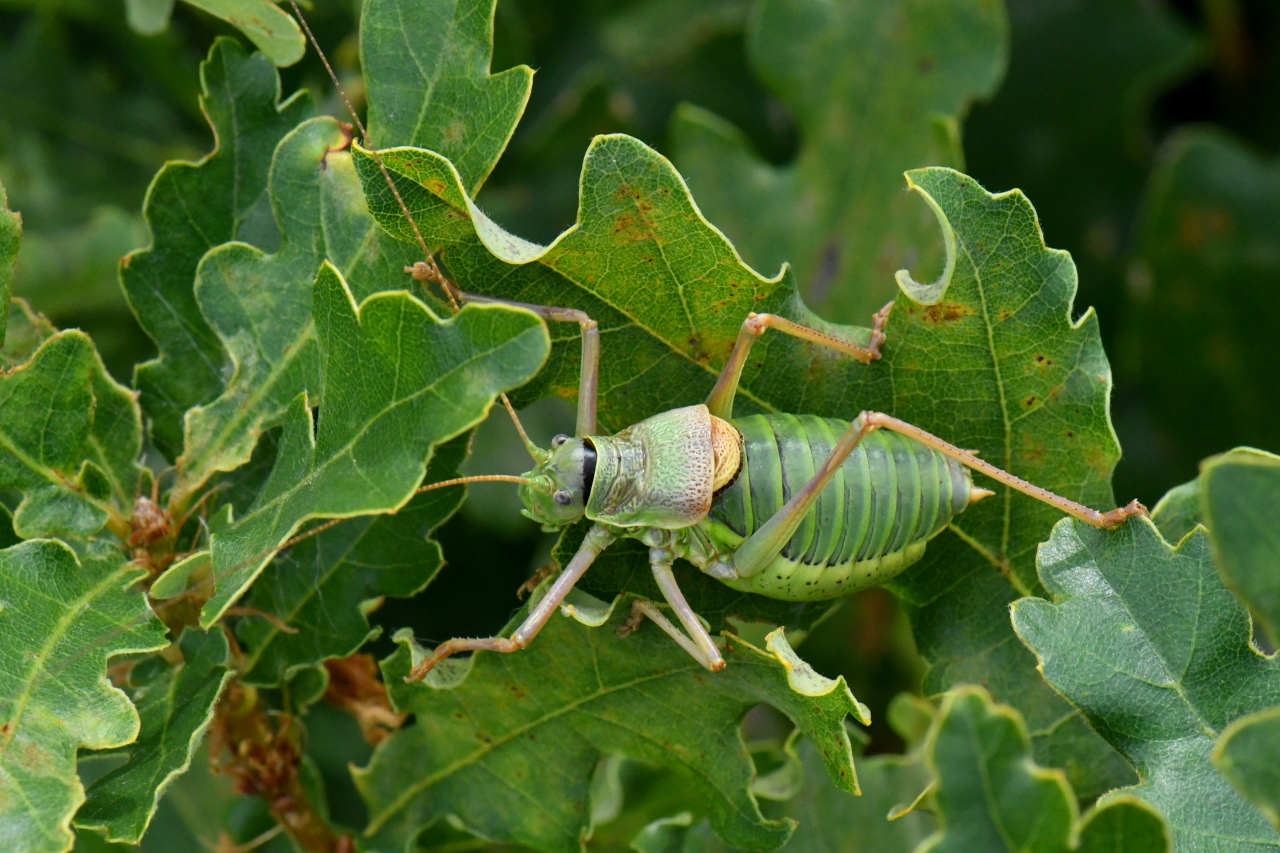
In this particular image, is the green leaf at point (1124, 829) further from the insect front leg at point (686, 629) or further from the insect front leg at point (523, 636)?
the insect front leg at point (523, 636)

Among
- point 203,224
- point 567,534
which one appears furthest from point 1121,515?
point 203,224

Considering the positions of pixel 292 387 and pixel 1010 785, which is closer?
pixel 1010 785

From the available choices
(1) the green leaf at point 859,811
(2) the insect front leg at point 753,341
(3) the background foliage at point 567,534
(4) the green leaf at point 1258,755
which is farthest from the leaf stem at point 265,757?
(4) the green leaf at point 1258,755

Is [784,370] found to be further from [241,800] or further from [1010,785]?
[241,800]

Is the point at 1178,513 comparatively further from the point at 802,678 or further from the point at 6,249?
the point at 6,249

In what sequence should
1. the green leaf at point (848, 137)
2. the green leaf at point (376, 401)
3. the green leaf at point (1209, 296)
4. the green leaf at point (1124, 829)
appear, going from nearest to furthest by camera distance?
the green leaf at point (1124, 829), the green leaf at point (376, 401), the green leaf at point (848, 137), the green leaf at point (1209, 296)

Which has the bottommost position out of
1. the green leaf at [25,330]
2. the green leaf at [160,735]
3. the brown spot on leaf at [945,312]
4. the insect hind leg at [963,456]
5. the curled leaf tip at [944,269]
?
the green leaf at [160,735]

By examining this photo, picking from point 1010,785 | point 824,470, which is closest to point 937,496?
point 824,470
